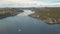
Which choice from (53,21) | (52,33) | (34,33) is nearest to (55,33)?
(52,33)

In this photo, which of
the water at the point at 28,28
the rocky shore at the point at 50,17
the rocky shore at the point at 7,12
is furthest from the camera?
the rocky shore at the point at 7,12

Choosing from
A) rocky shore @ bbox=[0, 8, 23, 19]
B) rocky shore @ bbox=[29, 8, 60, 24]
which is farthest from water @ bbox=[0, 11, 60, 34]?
rocky shore @ bbox=[0, 8, 23, 19]

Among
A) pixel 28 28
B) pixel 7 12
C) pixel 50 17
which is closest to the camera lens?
pixel 28 28

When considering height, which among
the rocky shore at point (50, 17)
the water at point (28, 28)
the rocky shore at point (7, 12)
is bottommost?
the rocky shore at point (7, 12)

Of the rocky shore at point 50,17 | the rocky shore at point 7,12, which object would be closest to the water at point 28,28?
the rocky shore at point 50,17

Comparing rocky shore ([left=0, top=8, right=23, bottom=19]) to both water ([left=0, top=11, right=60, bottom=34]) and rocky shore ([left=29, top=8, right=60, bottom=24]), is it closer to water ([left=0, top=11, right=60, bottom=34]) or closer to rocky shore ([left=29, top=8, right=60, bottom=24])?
rocky shore ([left=29, top=8, right=60, bottom=24])

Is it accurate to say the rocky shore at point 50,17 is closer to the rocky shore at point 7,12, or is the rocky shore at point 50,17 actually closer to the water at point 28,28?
the water at point 28,28

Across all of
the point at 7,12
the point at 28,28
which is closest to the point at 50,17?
the point at 28,28

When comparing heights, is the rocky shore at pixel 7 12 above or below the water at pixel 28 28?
below

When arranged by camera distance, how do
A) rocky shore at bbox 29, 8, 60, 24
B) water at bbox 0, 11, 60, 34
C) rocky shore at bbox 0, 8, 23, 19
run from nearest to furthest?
water at bbox 0, 11, 60, 34, rocky shore at bbox 29, 8, 60, 24, rocky shore at bbox 0, 8, 23, 19

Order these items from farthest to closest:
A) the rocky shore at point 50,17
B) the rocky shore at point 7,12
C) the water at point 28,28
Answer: the rocky shore at point 7,12
the rocky shore at point 50,17
the water at point 28,28

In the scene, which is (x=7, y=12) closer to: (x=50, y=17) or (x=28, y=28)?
(x=50, y=17)

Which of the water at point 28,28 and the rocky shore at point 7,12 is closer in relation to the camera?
the water at point 28,28
